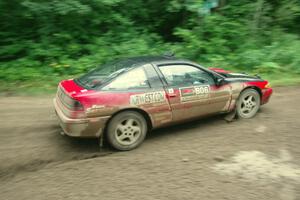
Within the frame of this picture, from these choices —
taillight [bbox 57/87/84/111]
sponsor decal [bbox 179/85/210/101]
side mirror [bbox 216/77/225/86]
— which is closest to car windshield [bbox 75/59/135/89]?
taillight [bbox 57/87/84/111]

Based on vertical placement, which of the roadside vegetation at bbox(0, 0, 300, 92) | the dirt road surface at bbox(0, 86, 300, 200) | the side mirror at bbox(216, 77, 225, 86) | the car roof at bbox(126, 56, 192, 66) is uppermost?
the roadside vegetation at bbox(0, 0, 300, 92)

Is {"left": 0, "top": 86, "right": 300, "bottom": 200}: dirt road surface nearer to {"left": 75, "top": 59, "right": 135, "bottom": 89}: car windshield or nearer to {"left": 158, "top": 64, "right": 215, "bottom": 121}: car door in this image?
{"left": 158, "top": 64, "right": 215, "bottom": 121}: car door

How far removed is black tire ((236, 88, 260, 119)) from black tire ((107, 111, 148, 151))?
2.11 meters

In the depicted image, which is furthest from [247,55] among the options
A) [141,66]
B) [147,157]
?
[147,157]

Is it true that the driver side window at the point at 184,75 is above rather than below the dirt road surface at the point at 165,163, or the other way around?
above

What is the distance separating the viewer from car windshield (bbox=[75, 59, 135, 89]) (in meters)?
5.49

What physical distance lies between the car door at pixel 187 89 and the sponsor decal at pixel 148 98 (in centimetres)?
13

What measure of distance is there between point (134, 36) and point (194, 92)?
7.82 meters

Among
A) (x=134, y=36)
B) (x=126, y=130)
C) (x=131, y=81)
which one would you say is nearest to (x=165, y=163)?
(x=126, y=130)

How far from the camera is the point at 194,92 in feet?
19.5

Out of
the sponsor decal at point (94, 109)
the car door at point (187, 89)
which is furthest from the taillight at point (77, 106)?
the car door at point (187, 89)

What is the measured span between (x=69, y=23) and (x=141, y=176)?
918cm

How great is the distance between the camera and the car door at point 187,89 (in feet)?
19.0

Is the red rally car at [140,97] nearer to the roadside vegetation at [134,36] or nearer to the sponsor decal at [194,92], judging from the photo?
the sponsor decal at [194,92]
